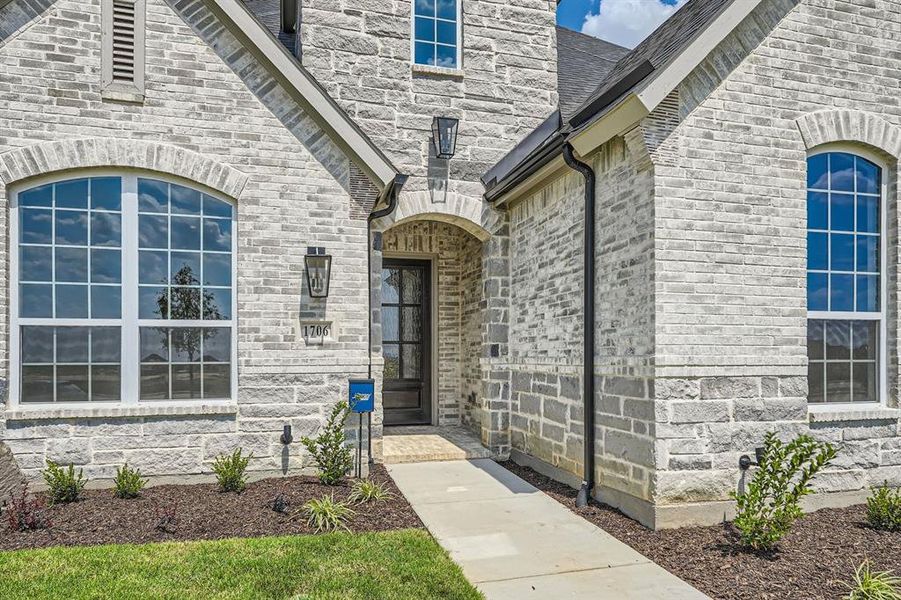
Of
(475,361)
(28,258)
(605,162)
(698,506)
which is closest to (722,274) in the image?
(605,162)

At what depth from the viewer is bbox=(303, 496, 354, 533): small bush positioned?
5.19 meters

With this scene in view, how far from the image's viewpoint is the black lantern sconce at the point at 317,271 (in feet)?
21.8

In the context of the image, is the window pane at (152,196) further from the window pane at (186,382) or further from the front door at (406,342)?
the front door at (406,342)

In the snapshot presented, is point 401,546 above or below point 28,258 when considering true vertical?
below

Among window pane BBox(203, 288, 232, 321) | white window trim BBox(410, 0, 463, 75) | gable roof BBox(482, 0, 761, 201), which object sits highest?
white window trim BBox(410, 0, 463, 75)

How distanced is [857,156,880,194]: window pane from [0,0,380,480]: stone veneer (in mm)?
5123

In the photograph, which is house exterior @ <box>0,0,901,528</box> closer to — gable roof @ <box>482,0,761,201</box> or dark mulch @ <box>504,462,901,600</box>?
gable roof @ <box>482,0,761,201</box>

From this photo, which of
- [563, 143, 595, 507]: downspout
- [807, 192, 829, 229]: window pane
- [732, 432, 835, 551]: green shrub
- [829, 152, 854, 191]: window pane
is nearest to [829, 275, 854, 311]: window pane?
[807, 192, 829, 229]: window pane

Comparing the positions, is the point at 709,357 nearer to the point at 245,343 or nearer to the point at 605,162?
the point at 605,162

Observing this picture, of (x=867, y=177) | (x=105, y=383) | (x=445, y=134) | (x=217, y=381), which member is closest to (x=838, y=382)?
(x=867, y=177)

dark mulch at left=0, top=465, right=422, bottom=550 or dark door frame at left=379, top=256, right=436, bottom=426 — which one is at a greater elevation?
dark door frame at left=379, top=256, right=436, bottom=426

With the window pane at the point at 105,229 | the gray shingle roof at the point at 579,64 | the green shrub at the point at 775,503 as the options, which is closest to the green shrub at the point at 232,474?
the window pane at the point at 105,229

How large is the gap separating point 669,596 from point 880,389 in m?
3.60

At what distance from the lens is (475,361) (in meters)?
9.50
